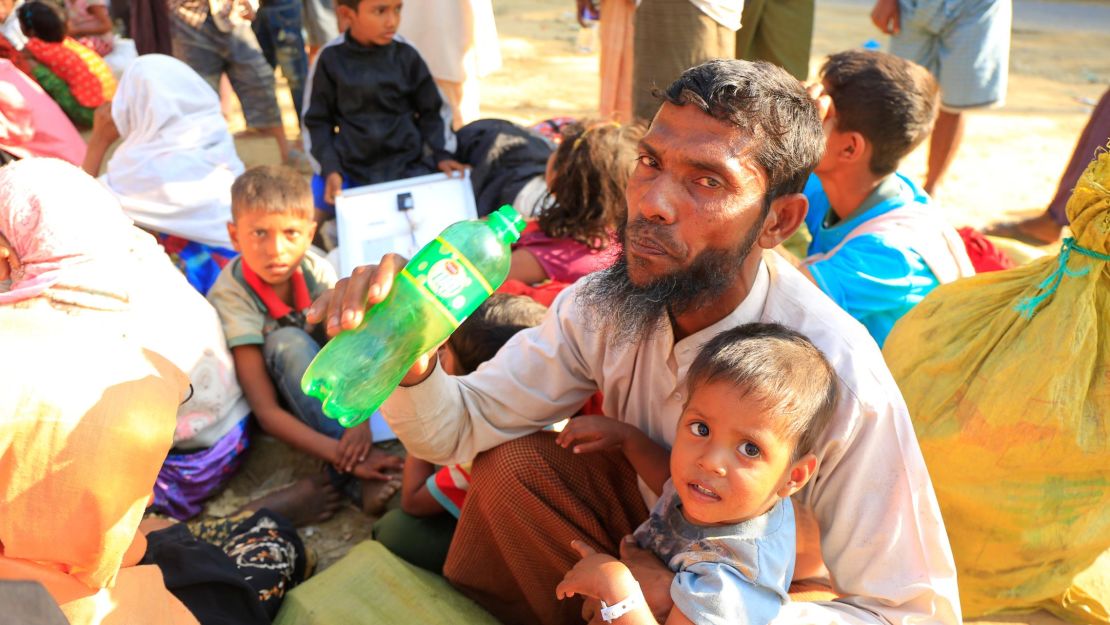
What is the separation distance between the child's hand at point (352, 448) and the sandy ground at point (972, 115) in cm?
20

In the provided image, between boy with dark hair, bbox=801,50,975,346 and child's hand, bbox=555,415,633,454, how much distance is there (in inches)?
42.6

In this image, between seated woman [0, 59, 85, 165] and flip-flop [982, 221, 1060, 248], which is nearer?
seated woman [0, 59, 85, 165]

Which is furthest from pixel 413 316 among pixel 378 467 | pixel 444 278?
pixel 378 467

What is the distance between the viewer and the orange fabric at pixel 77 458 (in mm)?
1677

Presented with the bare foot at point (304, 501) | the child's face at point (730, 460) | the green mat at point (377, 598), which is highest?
the child's face at point (730, 460)

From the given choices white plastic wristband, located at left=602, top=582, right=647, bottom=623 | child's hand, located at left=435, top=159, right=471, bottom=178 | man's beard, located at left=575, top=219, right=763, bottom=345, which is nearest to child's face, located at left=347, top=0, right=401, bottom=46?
child's hand, located at left=435, top=159, right=471, bottom=178

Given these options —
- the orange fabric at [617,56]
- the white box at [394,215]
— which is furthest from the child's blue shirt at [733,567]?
the orange fabric at [617,56]

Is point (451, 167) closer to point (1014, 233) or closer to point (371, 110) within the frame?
point (371, 110)

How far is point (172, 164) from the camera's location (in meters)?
4.20

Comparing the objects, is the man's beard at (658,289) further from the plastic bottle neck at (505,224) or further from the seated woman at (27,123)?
the seated woman at (27,123)

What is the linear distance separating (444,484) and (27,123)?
2919 mm

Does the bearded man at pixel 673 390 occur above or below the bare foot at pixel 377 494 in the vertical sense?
above

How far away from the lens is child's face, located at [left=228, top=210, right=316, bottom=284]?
336 centimetres

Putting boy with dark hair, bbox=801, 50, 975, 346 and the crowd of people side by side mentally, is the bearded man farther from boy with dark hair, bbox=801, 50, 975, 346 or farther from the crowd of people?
boy with dark hair, bbox=801, 50, 975, 346
